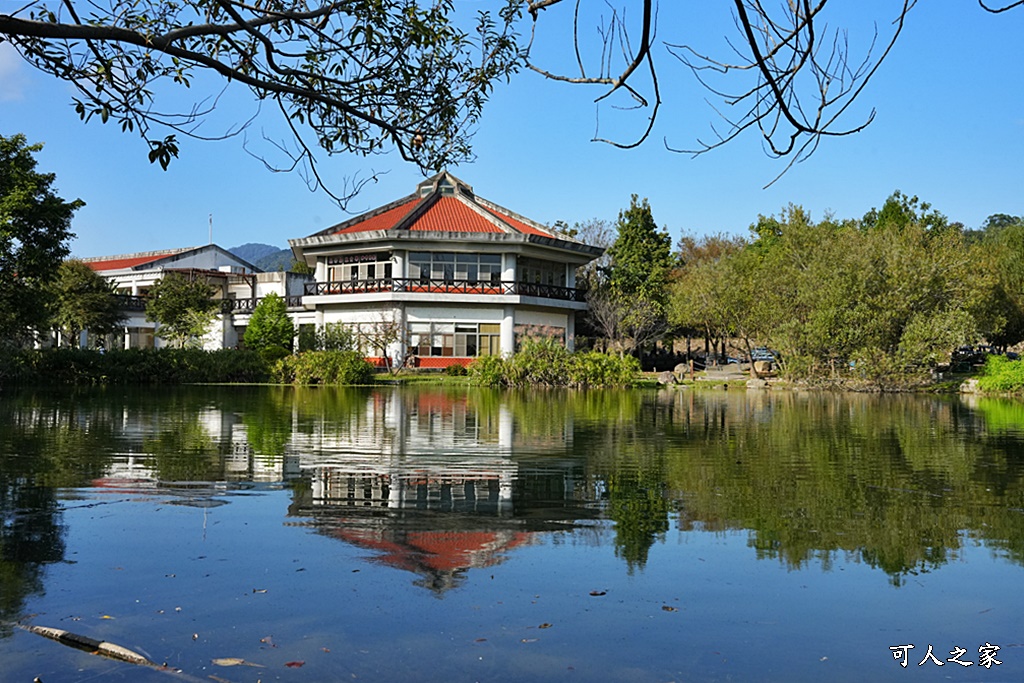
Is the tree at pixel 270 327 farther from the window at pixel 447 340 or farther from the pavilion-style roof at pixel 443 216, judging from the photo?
the window at pixel 447 340

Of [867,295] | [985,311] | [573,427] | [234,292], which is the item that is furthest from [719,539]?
[234,292]

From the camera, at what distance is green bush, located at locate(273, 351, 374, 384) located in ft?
114

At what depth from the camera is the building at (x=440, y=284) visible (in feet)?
151

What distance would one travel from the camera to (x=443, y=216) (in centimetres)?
4903

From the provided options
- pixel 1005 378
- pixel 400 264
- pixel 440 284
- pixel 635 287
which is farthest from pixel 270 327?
pixel 1005 378

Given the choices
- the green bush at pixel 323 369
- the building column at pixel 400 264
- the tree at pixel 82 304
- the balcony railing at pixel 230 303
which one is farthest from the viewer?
the balcony railing at pixel 230 303

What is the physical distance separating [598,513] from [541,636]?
3.26 m

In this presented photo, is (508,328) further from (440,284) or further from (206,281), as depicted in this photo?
(206,281)

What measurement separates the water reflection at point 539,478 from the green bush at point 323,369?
50.4 ft

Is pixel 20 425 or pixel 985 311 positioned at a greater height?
pixel 985 311

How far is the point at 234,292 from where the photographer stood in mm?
59750

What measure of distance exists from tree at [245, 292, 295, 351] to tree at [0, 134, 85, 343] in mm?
20083

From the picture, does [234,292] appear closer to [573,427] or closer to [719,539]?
[573,427]

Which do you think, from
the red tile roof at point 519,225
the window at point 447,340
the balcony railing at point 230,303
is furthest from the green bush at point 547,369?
the balcony railing at point 230,303
